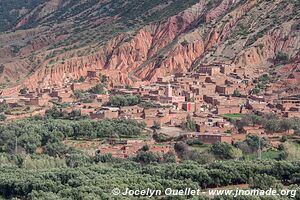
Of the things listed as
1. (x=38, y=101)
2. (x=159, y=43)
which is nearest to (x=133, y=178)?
(x=38, y=101)

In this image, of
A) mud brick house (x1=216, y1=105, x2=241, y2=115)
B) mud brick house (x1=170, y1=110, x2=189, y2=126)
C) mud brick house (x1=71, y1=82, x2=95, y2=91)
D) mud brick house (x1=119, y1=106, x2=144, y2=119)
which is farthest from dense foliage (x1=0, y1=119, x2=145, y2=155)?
mud brick house (x1=71, y1=82, x2=95, y2=91)

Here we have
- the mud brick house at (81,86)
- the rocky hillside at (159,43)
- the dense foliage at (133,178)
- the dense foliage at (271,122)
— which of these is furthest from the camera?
the rocky hillside at (159,43)

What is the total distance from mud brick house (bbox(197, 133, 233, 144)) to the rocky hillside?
21.8 metres

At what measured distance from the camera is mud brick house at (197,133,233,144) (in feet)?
189

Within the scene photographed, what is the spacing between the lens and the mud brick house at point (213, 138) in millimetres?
57656

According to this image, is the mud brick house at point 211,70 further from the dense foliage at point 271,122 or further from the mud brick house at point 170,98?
the dense foliage at point 271,122

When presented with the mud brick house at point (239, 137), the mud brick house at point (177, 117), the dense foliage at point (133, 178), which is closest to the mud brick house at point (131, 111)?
the mud brick house at point (177, 117)

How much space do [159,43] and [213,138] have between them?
172ft

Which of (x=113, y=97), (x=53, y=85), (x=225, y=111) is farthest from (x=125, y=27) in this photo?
(x=225, y=111)

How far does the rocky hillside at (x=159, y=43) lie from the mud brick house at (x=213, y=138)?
21755mm

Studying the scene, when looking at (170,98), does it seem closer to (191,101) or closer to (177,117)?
(191,101)

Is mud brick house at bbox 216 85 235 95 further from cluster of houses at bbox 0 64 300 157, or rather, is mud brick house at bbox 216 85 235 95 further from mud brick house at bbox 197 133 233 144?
mud brick house at bbox 197 133 233 144

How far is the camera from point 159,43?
359 feet

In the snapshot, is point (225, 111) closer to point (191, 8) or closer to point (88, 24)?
point (191, 8)
